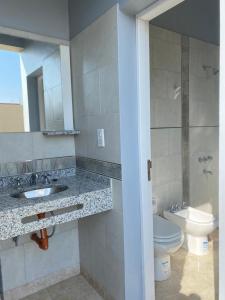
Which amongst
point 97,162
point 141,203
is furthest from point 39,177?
point 141,203

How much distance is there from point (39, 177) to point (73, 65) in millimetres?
925

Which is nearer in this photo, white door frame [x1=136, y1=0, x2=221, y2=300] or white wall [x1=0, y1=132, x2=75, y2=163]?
white door frame [x1=136, y1=0, x2=221, y2=300]

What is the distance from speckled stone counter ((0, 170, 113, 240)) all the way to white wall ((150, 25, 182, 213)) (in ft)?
3.00

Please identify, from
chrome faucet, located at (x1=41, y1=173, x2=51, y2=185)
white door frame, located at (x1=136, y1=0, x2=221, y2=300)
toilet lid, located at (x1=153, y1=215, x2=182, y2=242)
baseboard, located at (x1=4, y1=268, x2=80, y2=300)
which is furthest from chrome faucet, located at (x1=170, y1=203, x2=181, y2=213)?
chrome faucet, located at (x1=41, y1=173, x2=51, y2=185)

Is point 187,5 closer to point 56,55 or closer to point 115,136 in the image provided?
point 56,55

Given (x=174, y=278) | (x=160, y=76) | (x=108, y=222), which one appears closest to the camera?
(x=108, y=222)

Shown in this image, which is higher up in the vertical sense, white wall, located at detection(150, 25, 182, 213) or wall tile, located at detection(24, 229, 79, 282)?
white wall, located at detection(150, 25, 182, 213)

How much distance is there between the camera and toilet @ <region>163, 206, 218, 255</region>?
2228 millimetres

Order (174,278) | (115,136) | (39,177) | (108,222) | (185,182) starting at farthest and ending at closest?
(185,182)
(174,278)
(39,177)
(108,222)
(115,136)

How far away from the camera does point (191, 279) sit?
197 cm

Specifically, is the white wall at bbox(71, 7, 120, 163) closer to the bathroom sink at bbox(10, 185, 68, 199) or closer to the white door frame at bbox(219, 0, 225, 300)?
the bathroom sink at bbox(10, 185, 68, 199)

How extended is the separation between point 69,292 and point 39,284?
25cm

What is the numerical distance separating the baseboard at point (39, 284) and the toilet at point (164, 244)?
0.72 m

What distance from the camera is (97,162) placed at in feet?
5.74
